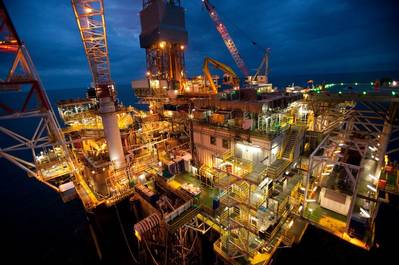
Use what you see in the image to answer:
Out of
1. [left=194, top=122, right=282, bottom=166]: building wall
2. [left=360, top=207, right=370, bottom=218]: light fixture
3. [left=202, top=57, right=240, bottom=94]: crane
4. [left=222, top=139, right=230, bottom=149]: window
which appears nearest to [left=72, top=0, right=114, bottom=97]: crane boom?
[left=194, top=122, right=282, bottom=166]: building wall

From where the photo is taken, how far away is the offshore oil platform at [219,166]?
21.1 metres

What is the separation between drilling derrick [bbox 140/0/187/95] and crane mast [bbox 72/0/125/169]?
1565 cm

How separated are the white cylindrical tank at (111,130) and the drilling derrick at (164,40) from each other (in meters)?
17.3

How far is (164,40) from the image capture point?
138 ft

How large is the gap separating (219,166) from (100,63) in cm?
2358

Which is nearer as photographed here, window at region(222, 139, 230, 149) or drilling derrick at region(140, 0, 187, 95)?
window at region(222, 139, 230, 149)

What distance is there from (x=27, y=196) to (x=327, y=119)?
64701 mm

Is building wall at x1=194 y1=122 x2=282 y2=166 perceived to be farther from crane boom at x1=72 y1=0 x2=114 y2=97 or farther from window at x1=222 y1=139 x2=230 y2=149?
crane boom at x1=72 y1=0 x2=114 y2=97

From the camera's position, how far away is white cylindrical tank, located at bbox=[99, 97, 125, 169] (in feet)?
90.5

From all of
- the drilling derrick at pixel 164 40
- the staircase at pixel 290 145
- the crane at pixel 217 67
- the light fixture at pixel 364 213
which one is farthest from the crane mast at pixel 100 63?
the light fixture at pixel 364 213

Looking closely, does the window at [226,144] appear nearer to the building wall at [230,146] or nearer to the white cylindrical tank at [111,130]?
the building wall at [230,146]

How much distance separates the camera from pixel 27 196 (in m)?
42.8

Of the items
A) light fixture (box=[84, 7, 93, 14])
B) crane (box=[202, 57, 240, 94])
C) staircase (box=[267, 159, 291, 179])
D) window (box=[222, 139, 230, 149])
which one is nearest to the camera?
staircase (box=[267, 159, 291, 179])

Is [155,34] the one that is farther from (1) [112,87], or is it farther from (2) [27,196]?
(2) [27,196]
